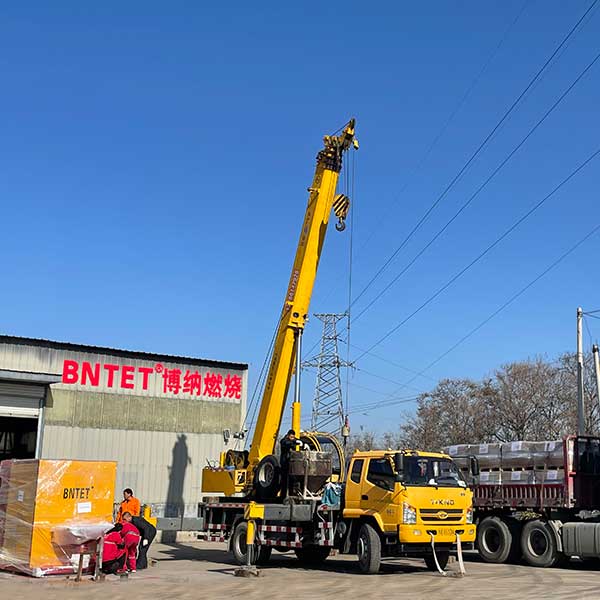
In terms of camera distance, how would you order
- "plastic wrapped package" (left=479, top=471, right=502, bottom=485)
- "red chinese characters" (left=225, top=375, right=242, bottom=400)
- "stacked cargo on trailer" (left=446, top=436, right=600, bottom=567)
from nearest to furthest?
"stacked cargo on trailer" (left=446, top=436, right=600, bottom=567), "plastic wrapped package" (left=479, top=471, right=502, bottom=485), "red chinese characters" (left=225, top=375, right=242, bottom=400)

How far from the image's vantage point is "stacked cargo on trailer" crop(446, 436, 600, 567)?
17.6m

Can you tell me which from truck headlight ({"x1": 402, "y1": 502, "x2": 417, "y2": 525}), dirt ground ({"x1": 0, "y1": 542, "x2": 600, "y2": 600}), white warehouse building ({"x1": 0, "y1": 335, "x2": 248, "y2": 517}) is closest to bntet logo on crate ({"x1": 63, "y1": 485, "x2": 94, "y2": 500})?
dirt ground ({"x1": 0, "y1": 542, "x2": 600, "y2": 600})

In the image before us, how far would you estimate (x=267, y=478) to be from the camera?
59.3 ft

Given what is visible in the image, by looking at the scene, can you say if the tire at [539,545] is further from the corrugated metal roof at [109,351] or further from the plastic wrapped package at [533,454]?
the corrugated metal roof at [109,351]

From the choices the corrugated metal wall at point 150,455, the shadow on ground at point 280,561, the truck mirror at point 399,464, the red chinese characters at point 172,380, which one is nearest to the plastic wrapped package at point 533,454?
the shadow on ground at point 280,561

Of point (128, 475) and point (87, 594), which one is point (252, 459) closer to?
point (87, 594)

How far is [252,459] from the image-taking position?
19.0 metres

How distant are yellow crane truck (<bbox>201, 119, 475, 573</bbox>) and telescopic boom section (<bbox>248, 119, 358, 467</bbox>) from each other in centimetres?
2

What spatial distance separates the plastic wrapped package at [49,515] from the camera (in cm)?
1472

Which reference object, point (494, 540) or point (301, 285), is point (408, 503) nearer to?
point (494, 540)

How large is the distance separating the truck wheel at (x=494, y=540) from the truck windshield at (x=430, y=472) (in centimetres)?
345

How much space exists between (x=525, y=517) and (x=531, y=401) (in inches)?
1315

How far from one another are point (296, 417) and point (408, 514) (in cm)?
405

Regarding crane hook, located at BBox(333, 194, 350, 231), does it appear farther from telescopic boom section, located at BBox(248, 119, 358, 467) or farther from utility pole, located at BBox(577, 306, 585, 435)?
utility pole, located at BBox(577, 306, 585, 435)
